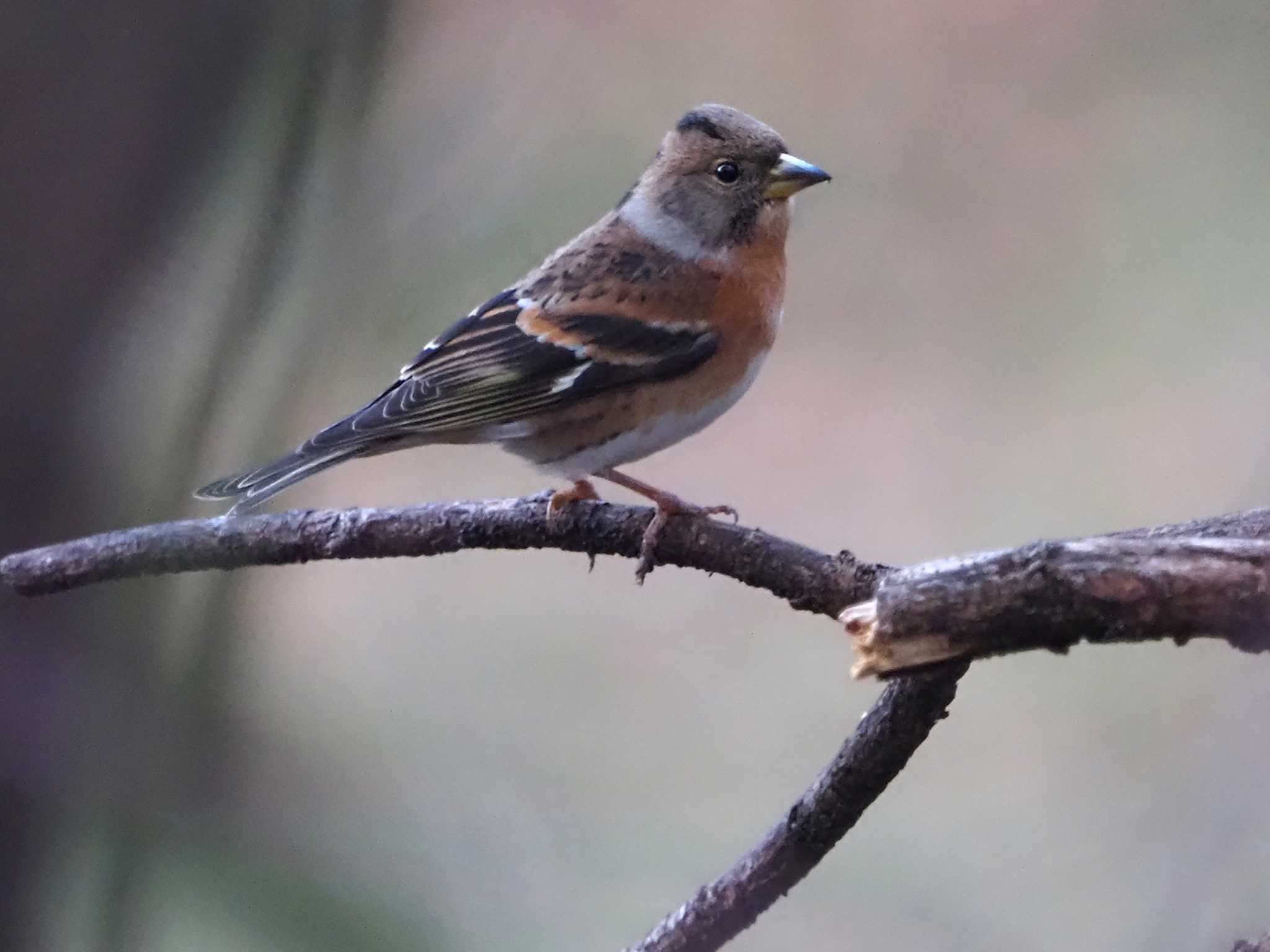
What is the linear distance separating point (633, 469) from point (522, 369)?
51 centimetres

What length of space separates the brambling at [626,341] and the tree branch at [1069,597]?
43cm

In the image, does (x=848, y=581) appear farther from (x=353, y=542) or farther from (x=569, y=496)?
(x=353, y=542)

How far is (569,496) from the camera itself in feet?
3.81

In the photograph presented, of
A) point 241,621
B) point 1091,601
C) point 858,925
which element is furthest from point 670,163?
point 858,925

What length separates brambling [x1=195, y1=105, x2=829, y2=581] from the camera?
125 cm

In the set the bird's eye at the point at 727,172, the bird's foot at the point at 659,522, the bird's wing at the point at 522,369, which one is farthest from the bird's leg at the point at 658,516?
the bird's eye at the point at 727,172

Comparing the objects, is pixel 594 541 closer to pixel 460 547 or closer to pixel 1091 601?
pixel 460 547

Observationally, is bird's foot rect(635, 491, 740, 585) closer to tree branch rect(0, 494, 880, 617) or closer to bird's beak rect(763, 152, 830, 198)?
tree branch rect(0, 494, 880, 617)

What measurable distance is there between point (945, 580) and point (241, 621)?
95 centimetres

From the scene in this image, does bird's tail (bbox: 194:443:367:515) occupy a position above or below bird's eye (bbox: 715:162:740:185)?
below

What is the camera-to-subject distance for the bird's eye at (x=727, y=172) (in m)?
1.38

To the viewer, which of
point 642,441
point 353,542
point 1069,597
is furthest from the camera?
point 642,441

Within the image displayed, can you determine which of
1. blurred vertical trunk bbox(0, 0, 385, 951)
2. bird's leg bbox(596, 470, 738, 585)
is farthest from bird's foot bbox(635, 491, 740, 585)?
blurred vertical trunk bbox(0, 0, 385, 951)

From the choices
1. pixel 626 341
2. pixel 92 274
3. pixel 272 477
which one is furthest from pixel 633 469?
pixel 92 274
